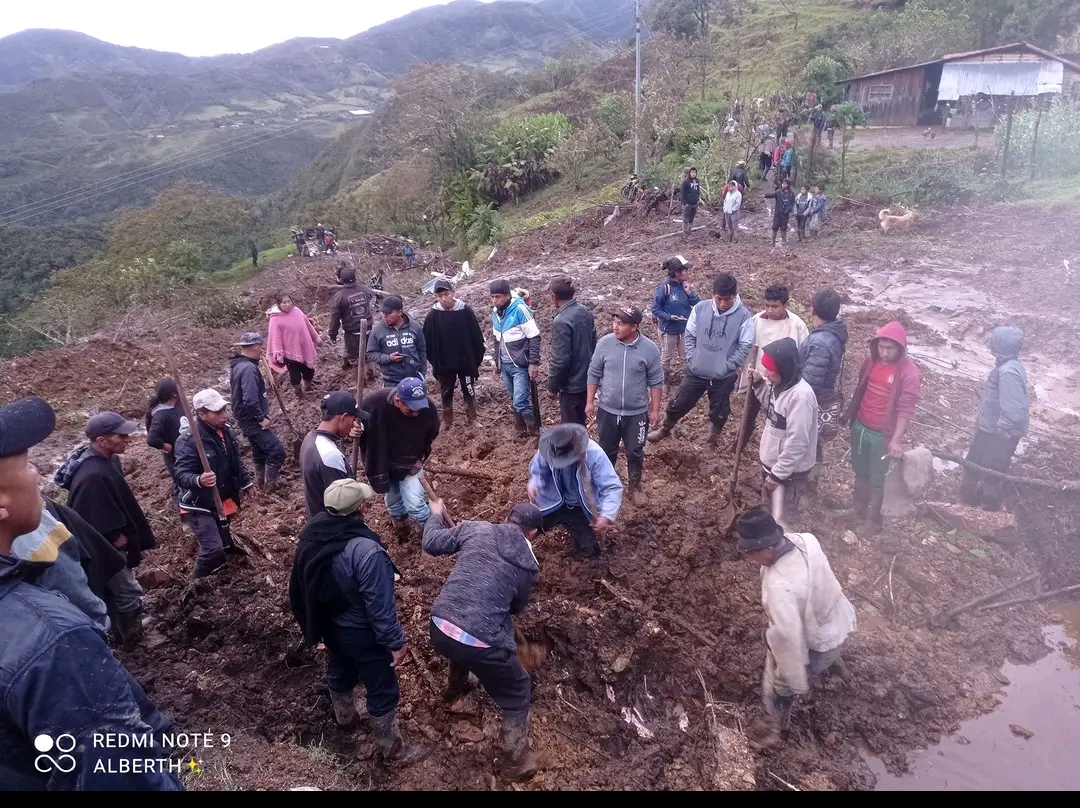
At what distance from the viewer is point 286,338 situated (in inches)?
299

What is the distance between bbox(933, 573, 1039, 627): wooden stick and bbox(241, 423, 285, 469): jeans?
5.53 metres

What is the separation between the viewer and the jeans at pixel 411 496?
4.83 meters

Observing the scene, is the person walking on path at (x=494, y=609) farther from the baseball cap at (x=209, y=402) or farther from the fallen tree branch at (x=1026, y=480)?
the fallen tree branch at (x=1026, y=480)

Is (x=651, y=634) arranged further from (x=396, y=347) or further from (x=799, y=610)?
(x=396, y=347)

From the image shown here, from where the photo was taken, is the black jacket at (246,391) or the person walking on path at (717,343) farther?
the black jacket at (246,391)

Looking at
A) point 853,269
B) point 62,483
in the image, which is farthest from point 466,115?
point 62,483

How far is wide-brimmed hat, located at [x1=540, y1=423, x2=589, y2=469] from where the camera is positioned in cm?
390

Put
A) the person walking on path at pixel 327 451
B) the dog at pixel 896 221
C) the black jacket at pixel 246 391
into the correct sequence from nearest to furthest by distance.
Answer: the person walking on path at pixel 327 451 → the black jacket at pixel 246 391 → the dog at pixel 896 221

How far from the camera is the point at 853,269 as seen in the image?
39.8 feet

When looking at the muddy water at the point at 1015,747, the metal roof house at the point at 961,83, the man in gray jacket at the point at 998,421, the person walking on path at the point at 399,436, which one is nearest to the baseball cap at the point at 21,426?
the person walking on path at the point at 399,436

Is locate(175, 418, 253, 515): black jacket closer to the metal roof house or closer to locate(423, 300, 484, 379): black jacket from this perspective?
locate(423, 300, 484, 379): black jacket

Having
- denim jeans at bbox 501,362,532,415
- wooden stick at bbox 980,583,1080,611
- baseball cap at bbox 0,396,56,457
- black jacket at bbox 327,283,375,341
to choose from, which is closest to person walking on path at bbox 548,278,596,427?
denim jeans at bbox 501,362,532,415

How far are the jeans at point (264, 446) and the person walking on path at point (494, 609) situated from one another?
3231 mm
